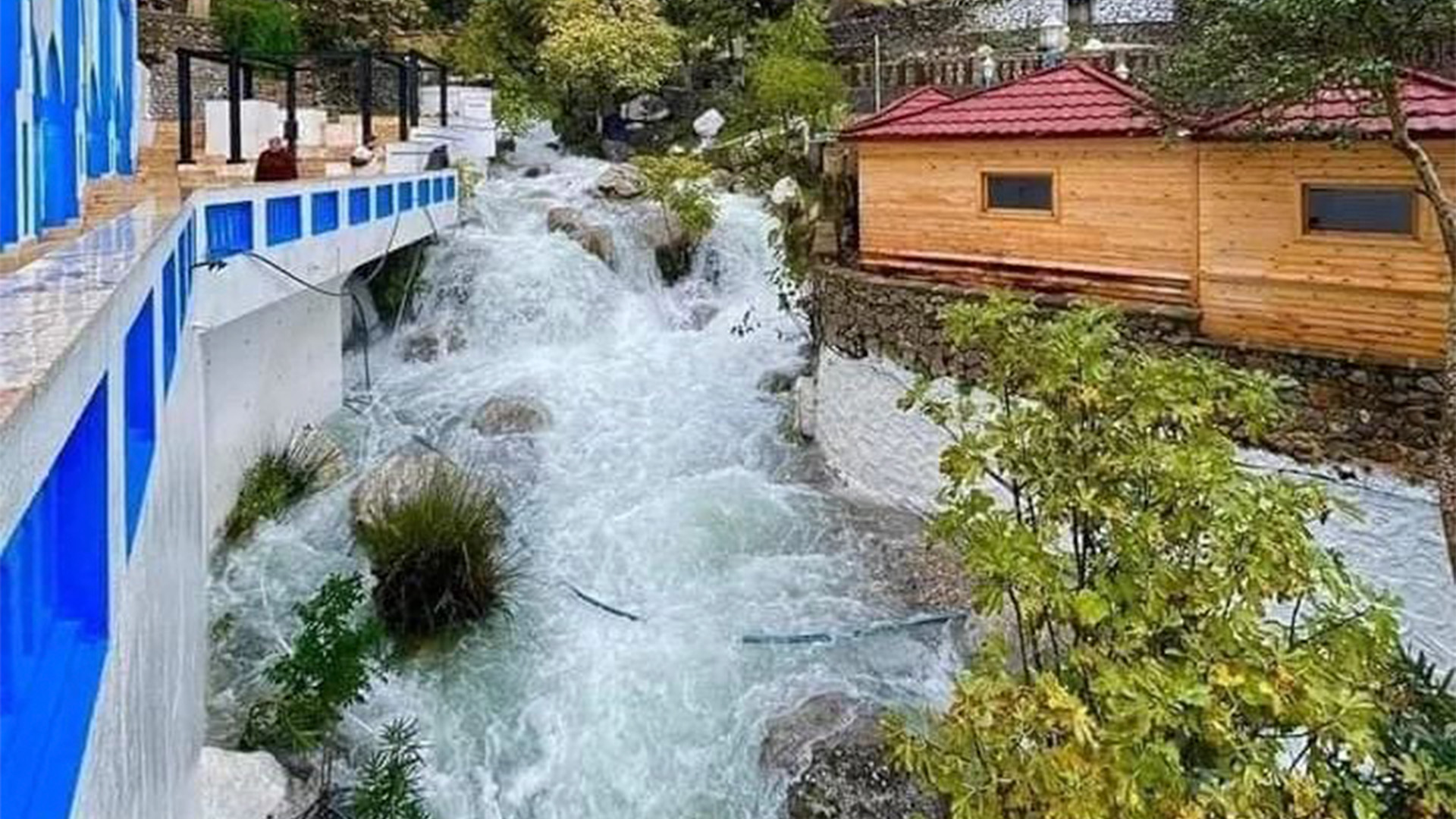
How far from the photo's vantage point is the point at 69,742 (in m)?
2.15

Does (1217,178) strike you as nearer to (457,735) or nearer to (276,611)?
(457,735)

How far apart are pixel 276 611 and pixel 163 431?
14.5 feet

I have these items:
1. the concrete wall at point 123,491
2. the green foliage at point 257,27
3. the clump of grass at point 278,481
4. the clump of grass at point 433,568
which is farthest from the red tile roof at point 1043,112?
the green foliage at point 257,27

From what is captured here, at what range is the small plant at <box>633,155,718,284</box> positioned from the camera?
15.5 metres

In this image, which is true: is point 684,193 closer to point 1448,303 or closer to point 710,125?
point 710,125

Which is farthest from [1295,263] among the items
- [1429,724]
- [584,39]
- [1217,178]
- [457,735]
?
[584,39]

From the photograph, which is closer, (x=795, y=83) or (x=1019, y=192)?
(x=1019, y=192)

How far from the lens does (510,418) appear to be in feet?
38.6

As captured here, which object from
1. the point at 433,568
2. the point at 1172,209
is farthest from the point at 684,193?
the point at 433,568

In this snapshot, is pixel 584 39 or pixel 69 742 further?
pixel 584 39

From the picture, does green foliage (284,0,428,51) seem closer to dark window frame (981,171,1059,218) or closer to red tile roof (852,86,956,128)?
red tile roof (852,86,956,128)

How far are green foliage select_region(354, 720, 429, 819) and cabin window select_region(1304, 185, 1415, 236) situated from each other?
21.8ft

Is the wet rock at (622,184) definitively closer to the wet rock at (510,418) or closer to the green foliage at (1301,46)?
the wet rock at (510,418)

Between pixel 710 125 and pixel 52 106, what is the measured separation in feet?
57.9
